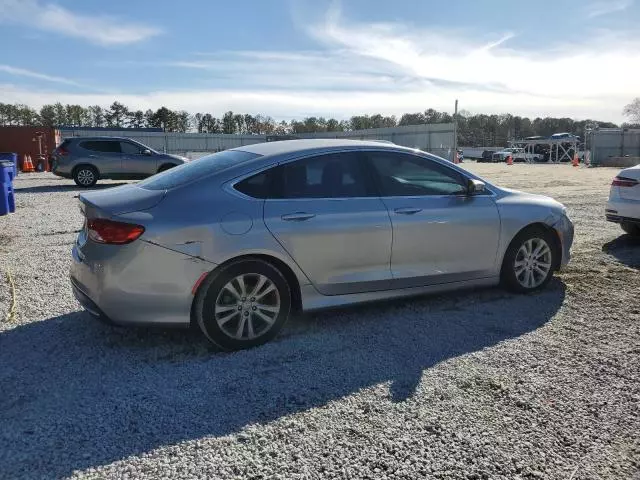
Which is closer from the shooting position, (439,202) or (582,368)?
(582,368)

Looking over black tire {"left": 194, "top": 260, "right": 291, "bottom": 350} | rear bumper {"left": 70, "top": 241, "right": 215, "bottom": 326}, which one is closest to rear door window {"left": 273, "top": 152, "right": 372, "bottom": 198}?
black tire {"left": 194, "top": 260, "right": 291, "bottom": 350}

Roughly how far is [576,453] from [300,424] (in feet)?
4.89

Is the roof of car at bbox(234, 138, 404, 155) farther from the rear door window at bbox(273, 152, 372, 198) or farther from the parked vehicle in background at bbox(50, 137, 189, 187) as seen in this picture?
the parked vehicle in background at bbox(50, 137, 189, 187)

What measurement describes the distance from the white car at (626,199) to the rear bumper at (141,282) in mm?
6812

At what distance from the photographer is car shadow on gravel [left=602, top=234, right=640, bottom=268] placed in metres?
7.09

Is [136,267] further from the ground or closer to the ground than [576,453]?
further from the ground

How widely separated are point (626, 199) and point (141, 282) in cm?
735

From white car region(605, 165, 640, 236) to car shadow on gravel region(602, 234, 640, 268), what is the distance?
0.29 meters

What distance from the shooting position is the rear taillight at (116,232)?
12.7 ft

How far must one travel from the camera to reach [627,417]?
3195mm

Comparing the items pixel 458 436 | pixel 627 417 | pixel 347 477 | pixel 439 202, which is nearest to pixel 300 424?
pixel 347 477

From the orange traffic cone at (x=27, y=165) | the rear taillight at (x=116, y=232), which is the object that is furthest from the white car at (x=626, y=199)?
the orange traffic cone at (x=27, y=165)

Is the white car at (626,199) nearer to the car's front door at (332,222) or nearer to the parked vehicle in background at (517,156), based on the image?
the car's front door at (332,222)

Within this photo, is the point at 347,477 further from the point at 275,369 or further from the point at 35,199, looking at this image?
the point at 35,199
